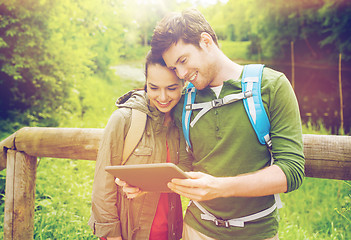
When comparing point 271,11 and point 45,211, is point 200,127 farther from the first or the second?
point 271,11

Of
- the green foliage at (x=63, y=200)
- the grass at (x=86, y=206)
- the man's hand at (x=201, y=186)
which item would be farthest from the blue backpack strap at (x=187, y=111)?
the green foliage at (x=63, y=200)

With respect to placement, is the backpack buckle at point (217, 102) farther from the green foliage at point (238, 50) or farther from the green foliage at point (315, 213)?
the green foliage at point (238, 50)

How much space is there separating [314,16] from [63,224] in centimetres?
1837

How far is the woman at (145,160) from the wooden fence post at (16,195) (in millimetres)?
1043

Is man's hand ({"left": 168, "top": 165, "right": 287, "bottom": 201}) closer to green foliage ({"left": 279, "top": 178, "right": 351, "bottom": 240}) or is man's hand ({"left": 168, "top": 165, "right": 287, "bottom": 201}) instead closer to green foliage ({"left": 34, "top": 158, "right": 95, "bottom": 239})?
green foliage ({"left": 279, "top": 178, "right": 351, "bottom": 240})

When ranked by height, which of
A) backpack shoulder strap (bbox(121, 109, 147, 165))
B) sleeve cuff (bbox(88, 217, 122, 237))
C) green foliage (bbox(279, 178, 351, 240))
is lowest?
green foliage (bbox(279, 178, 351, 240))

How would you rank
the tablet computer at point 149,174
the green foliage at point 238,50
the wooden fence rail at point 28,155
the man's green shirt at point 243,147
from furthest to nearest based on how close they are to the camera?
the green foliage at point 238,50 → the wooden fence rail at point 28,155 → the man's green shirt at point 243,147 → the tablet computer at point 149,174

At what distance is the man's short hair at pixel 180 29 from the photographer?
5.17ft

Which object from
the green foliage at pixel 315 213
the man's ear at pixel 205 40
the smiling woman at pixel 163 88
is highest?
the man's ear at pixel 205 40

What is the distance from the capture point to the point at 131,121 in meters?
1.72

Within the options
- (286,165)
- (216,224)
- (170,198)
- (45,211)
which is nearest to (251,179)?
(286,165)

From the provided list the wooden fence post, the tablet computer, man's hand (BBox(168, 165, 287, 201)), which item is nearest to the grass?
the wooden fence post

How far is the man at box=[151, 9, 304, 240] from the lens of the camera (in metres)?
1.24

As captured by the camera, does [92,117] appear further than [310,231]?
Yes
